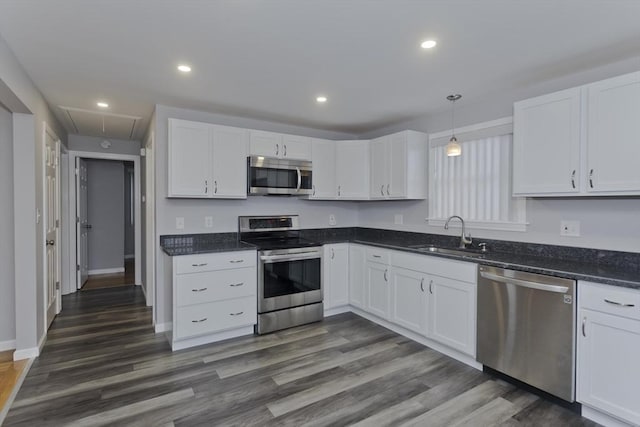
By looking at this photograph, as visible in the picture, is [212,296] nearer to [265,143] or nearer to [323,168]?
[265,143]

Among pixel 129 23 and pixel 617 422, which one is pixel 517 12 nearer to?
pixel 129 23

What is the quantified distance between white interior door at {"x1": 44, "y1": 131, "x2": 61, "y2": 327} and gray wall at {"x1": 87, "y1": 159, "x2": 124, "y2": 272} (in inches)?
91.7

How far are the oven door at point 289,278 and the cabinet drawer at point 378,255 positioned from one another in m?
0.56

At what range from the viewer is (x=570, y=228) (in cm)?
261

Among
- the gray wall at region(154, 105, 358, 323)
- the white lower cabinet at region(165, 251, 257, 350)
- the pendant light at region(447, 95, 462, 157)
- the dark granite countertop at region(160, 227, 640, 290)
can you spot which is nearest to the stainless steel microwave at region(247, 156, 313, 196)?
the gray wall at region(154, 105, 358, 323)

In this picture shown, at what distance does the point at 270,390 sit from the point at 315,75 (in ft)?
8.01

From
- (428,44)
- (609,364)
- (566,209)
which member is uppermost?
(428,44)

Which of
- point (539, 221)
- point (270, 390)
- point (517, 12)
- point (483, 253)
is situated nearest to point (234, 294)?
point (270, 390)

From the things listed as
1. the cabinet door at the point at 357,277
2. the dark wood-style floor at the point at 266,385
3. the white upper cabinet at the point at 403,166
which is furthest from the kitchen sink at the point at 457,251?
the dark wood-style floor at the point at 266,385

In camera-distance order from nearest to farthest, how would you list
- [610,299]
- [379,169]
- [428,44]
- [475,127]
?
[610,299] < [428,44] < [475,127] < [379,169]

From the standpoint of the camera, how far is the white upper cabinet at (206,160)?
3.29 metres

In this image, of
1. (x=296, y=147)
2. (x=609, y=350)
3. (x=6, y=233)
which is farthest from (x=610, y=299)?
(x=6, y=233)

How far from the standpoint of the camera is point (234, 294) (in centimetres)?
326

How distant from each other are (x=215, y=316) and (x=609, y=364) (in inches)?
117
